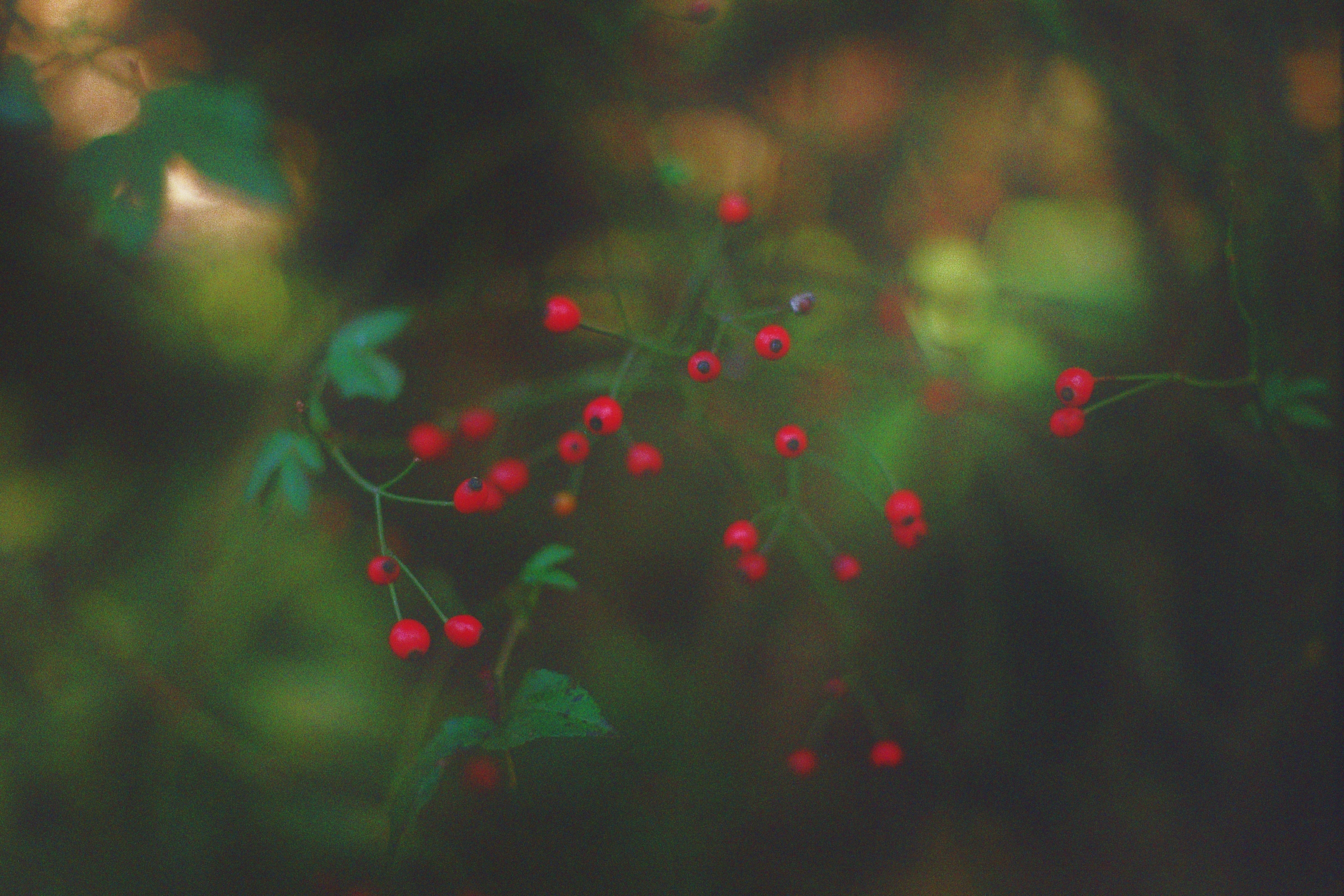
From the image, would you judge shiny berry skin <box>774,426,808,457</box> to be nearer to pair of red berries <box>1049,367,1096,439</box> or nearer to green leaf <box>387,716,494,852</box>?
pair of red berries <box>1049,367,1096,439</box>

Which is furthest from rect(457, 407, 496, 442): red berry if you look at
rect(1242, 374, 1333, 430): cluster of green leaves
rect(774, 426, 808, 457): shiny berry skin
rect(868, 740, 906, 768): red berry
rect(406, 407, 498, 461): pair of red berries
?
rect(1242, 374, 1333, 430): cluster of green leaves

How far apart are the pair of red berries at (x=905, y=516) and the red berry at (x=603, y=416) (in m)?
0.33

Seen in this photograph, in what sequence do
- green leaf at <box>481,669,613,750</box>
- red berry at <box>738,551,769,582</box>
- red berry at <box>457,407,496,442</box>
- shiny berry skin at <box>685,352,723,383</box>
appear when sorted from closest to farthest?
1. green leaf at <box>481,669,613,750</box>
2. shiny berry skin at <box>685,352,723,383</box>
3. red berry at <box>738,551,769,582</box>
4. red berry at <box>457,407,496,442</box>

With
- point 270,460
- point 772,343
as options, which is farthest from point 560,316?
point 270,460

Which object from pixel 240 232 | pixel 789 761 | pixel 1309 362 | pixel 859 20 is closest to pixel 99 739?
pixel 240 232

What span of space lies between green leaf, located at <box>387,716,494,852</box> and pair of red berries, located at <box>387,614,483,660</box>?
0.24 ft

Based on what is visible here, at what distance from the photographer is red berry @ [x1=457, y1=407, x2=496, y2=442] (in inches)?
38.6

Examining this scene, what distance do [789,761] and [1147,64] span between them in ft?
3.91

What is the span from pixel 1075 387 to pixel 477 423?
71 centimetres

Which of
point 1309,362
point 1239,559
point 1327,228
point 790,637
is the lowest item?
point 790,637

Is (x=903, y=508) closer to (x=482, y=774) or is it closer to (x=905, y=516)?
(x=905, y=516)

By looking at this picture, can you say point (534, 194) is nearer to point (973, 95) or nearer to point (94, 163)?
point (94, 163)

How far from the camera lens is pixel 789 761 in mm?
1000

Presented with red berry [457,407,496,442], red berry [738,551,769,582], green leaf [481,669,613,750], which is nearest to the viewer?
green leaf [481,669,613,750]
